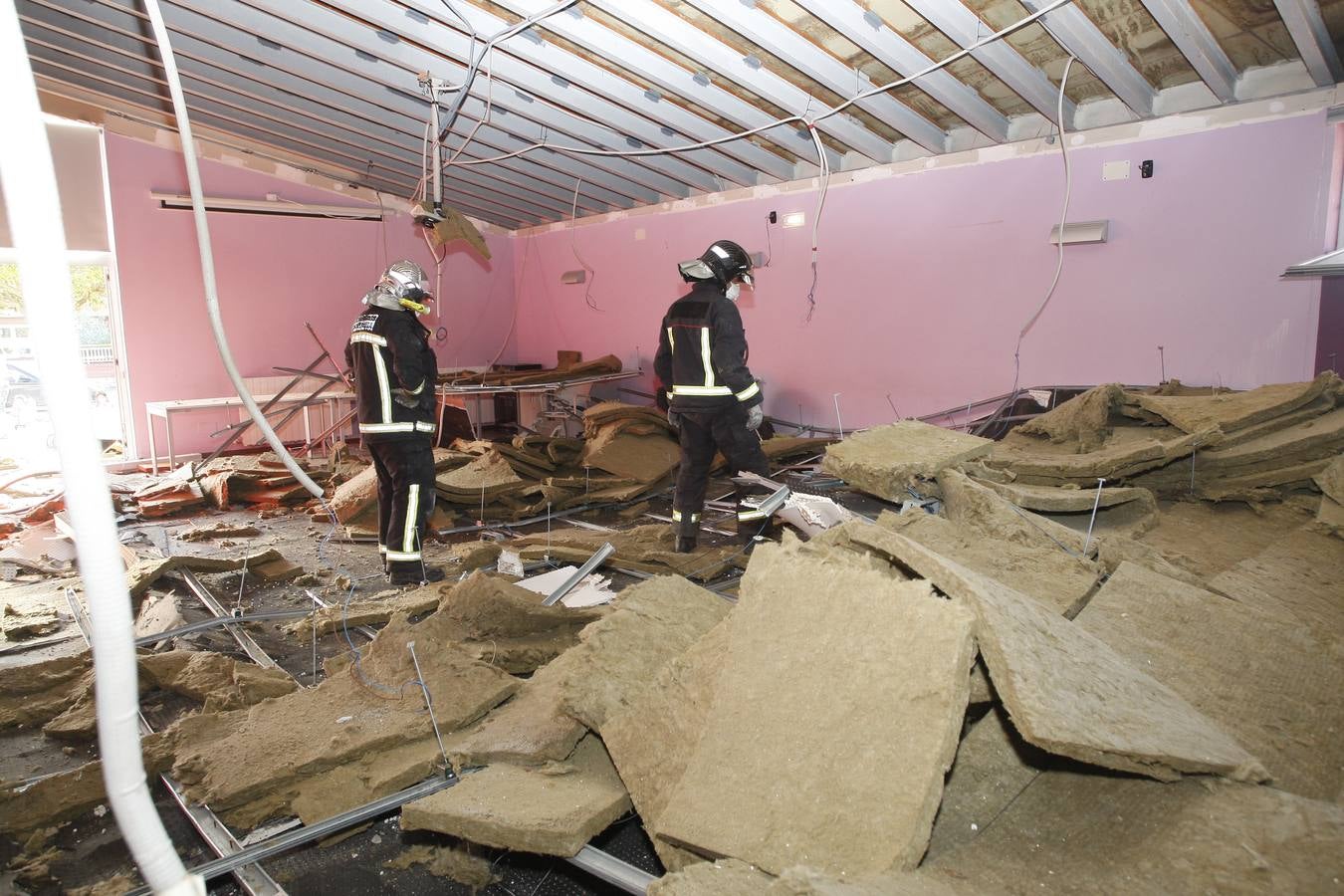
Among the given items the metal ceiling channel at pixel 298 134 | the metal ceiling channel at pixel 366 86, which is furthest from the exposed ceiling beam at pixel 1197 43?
the metal ceiling channel at pixel 298 134

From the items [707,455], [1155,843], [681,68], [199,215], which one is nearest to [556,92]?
[681,68]

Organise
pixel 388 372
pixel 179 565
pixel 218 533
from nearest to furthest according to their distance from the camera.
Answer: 1. pixel 388 372
2. pixel 179 565
3. pixel 218 533

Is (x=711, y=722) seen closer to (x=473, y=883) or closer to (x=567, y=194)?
(x=473, y=883)

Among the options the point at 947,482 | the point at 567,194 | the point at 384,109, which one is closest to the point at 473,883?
the point at 947,482

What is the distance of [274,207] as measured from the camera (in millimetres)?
9633

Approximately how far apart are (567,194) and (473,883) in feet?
27.9

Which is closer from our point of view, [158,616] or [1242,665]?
[1242,665]

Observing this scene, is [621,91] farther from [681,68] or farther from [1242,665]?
[1242,665]

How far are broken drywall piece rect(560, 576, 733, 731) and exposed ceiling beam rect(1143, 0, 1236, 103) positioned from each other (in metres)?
4.02

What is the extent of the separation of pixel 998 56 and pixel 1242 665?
13.9 ft

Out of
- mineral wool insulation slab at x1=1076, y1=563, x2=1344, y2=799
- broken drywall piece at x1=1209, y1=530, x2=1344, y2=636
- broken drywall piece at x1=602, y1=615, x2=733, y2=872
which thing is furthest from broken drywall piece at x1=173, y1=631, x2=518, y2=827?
broken drywall piece at x1=1209, y1=530, x2=1344, y2=636

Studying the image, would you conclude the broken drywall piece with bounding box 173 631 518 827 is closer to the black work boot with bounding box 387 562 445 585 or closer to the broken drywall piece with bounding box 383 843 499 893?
the broken drywall piece with bounding box 383 843 499 893

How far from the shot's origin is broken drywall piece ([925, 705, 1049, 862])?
1621mm

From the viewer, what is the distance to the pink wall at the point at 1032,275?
207 inches
